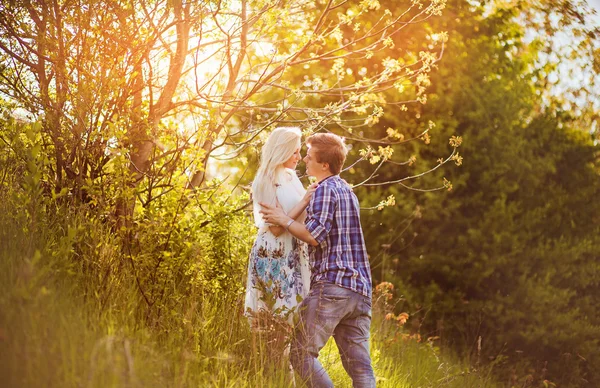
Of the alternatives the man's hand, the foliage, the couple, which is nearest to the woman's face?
the couple

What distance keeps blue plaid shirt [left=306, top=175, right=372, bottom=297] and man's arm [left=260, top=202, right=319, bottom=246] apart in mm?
47

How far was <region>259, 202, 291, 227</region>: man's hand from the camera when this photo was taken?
14.1ft

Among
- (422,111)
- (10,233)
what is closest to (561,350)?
(422,111)

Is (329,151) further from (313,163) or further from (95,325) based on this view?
(95,325)

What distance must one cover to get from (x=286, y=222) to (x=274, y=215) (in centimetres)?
11

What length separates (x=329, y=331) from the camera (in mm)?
4086

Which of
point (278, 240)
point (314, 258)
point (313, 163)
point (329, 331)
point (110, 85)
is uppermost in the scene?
point (110, 85)

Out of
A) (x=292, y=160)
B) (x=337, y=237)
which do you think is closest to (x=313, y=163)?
(x=292, y=160)

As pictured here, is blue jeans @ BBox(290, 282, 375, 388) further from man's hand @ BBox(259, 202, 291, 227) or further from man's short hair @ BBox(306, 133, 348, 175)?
man's short hair @ BBox(306, 133, 348, 175)

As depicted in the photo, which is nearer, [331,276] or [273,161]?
[331,276]

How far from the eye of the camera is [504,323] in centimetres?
958

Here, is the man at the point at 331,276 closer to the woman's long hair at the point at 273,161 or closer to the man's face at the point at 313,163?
the man's face at the point at 313,163

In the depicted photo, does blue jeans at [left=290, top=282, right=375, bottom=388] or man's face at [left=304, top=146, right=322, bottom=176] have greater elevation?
man's face at [left=304, top=146, right=322, bottom=176]

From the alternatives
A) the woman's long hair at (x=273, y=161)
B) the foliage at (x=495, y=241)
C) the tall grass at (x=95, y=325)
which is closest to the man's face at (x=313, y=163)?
the woman's long hair at (x=273, y=161)
